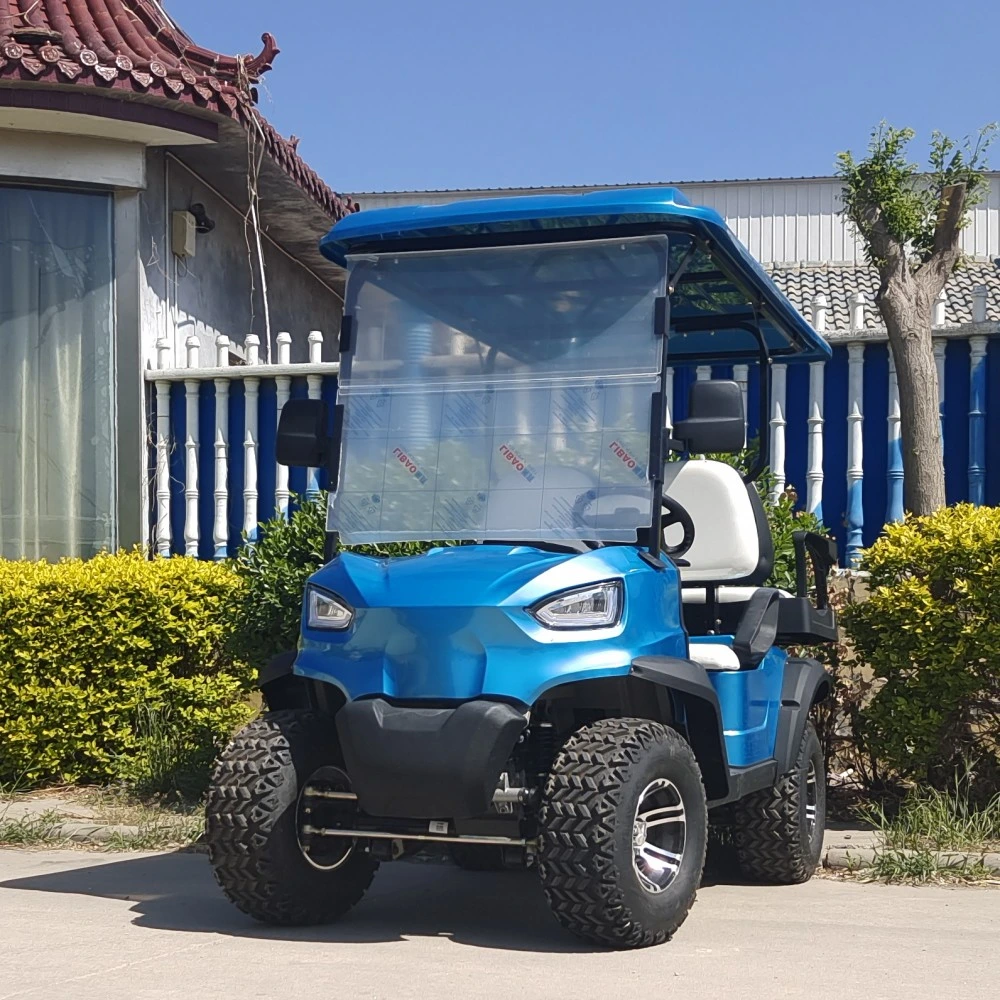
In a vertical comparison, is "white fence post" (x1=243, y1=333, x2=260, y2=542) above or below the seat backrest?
above

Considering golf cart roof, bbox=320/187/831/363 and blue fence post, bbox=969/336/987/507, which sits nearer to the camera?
golf cart roof, bbox=320/187/831/363

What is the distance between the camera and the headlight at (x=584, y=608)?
14.9 ft

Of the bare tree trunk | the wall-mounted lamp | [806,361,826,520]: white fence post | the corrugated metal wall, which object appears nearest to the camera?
the bare tree trunk

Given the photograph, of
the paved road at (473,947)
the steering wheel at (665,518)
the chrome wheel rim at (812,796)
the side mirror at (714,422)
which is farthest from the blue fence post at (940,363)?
the side mirror at (714,422)

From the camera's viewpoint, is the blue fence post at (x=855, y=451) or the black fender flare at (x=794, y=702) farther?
the blue fence post at (x=855, y=451)

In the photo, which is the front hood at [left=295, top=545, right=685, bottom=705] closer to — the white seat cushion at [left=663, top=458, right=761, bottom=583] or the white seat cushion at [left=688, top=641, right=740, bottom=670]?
the white seat cushion at [left=688, top=641, right=740, bottom=670]

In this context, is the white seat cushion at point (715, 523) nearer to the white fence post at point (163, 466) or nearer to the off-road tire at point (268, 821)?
the off-road tire at point (268, 821)

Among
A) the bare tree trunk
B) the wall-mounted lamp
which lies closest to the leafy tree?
the bare tree trunk

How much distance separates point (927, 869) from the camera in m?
5.89

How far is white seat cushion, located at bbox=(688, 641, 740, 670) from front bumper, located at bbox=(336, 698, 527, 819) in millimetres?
1046

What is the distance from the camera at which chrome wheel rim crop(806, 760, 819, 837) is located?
19.8 ft

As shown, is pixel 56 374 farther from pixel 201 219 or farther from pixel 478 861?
pixel 478 861

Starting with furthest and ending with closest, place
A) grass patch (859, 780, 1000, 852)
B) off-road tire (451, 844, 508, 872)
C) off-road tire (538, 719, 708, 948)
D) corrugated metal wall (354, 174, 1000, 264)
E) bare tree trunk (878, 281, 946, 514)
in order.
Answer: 1. corrugated metal wall (354, 174, 1000, 264)
2. bare tree trunk (878, 281, 946, 514)
3. grass patch (859, 780, 1000, 852)
4. off-road tire (451, 844, 508, 872)
5. off-road tire (538, 719, 708, 948)

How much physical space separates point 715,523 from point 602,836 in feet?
6.27
